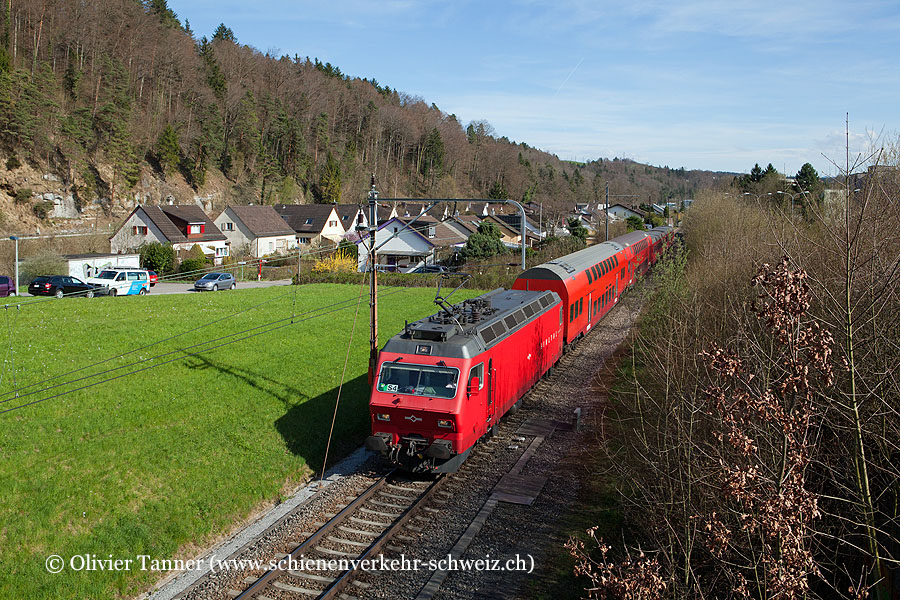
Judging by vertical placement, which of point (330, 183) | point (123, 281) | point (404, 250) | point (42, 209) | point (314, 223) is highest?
point (330, 183)

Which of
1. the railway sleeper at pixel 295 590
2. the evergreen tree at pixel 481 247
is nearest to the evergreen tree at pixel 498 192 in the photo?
the evergreen tree at pixel 481 247

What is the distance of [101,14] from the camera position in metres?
69.3

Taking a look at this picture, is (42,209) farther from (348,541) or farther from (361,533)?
(348,541)

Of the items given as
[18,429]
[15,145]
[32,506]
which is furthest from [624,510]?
[15,145]

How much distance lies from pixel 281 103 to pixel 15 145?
3768 centimetres

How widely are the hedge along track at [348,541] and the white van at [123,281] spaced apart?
106 ft

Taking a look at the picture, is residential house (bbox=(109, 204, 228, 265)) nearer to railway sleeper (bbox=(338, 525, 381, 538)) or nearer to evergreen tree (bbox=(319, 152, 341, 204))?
evergreen tree (bbox=(319, 152, 341, 204))

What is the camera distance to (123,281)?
41250mm

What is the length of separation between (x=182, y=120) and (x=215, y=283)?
4055cm

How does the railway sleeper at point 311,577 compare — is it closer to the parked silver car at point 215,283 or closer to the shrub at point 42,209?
the parked silver car at point 215,283

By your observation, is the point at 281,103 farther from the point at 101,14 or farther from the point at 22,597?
the point at 22,597

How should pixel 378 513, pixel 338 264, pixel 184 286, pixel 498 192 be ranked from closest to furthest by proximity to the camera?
pixel 378 513 → pixel 184 286 → pixel 338 264 → pixel 498 192

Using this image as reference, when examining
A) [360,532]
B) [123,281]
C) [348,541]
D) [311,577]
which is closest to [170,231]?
[123,281]

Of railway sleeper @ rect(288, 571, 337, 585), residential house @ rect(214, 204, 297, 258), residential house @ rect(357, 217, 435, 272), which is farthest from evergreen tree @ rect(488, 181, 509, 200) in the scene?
railway sleeper @ rect(288, 571, 337, 585)
